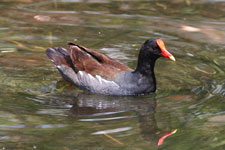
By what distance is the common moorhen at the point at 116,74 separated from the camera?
6.21 metres

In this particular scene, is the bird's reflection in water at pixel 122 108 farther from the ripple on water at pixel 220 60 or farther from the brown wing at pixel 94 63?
the ripple on water at pixel 220 60

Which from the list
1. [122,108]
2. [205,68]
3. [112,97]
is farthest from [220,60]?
[122,108]

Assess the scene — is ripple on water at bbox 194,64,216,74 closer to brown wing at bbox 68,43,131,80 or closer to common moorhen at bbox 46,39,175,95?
common moorhen at bbox 46,39,175,95

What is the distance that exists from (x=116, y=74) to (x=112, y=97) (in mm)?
297

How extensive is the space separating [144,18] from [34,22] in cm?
188

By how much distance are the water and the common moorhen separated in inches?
5.3

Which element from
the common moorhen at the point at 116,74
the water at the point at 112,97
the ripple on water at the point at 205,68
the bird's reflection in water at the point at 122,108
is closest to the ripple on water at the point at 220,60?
the water at the point at 112,97

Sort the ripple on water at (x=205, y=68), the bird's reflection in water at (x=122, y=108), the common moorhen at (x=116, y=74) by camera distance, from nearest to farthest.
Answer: the bird's reflection in water at (x=122, y=108)
the common moorhen at (x=116, y=74)
the ripple on water at (x=205, y=68)

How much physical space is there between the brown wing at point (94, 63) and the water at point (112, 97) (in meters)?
0.32

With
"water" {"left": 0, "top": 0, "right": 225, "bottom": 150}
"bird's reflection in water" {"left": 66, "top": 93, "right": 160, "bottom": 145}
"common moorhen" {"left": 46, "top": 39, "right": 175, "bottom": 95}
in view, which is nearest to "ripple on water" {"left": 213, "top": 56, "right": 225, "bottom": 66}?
"water" {"left": 0, "top": 0, "right": 225, "bottom": 150}

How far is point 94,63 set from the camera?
21.1ft

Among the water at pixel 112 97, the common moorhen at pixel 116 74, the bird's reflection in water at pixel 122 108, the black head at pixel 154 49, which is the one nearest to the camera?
the water at pixel 112 97

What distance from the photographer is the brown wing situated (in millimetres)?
6336

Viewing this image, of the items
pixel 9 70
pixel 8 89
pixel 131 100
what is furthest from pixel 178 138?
pixel 9 70
